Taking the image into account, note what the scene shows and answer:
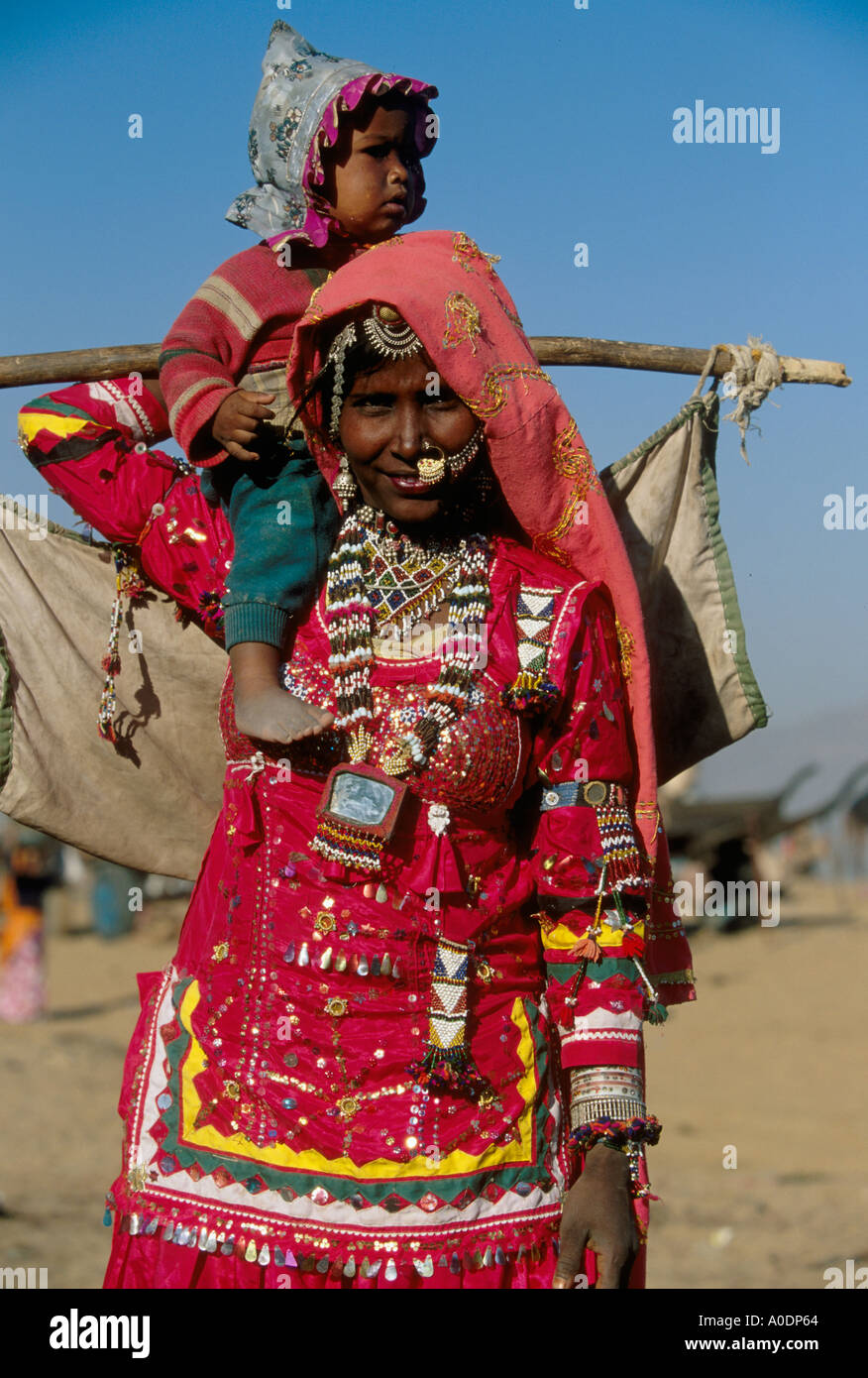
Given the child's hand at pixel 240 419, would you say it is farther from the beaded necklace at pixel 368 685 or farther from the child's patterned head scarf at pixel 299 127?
the child's patterned head scarf at pixel 299 127

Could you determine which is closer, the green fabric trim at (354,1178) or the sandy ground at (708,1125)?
the green fabric trim at (354,1178)

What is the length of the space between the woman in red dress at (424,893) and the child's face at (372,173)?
0.39 meters

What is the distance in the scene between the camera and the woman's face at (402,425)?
9.78 ft

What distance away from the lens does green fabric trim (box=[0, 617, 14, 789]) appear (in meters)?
3.96

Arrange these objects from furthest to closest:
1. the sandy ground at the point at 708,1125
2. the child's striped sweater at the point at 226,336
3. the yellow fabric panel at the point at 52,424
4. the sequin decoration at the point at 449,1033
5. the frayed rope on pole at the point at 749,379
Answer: the sandy ground at the point at 708,1125, the frayed rope on pole at the point at 749,379, the yellow fabric panel at the point at 52,424, the child's striped sweater at the point at 226,336, the sequin decoration at the point at 449,1033

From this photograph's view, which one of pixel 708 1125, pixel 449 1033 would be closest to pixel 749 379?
pixel 449 1033

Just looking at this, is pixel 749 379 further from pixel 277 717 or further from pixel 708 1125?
pixel 708 1125

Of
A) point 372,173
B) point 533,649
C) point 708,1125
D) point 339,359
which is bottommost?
point 708,1125

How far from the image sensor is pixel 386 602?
317 centimetres

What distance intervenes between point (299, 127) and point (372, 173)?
0.62 ft

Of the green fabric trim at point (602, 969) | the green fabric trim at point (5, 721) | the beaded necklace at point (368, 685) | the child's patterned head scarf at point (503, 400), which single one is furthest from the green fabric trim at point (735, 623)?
the green fabric trim at point (5, 721)

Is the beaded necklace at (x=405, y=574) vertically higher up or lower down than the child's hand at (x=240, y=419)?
lower down

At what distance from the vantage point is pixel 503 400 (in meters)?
2.97

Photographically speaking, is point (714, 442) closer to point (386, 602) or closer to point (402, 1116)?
point (386, 602)
